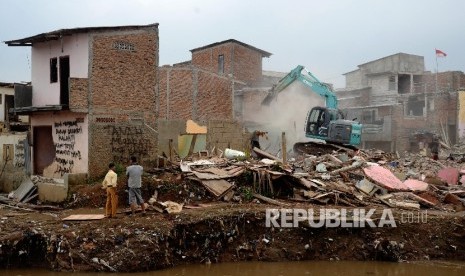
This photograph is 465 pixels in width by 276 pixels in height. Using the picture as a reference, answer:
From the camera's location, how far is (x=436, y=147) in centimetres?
3094

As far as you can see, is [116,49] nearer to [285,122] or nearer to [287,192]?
[287,192]

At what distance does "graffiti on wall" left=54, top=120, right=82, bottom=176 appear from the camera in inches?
644

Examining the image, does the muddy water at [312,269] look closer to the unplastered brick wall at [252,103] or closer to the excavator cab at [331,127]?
the excavator cab at [331,127]

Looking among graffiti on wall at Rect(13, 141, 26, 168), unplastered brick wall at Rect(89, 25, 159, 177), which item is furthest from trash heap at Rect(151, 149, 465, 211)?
graffiti on wall at Rect(13, 141, 26, 168)

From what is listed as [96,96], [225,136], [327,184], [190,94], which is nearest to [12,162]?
[96,96]

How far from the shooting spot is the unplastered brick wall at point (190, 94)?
27.0 metres

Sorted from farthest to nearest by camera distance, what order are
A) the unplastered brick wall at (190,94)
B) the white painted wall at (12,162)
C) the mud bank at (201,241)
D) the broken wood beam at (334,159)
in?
the unplastered brick wall at (190,94) < the broken wood beam at (334,159) < the white painted wall at (12,162) < the mud bank at (201,241)

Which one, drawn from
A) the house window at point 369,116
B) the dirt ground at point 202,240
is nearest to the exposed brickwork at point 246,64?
the house window at point 369,116

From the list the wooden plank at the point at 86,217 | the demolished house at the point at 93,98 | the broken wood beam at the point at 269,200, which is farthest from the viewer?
the demolished house at the point at 93,98

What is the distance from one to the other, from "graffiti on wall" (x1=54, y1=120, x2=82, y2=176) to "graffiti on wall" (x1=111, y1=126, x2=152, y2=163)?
4.03ft

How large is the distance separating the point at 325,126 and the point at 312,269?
13.0 m

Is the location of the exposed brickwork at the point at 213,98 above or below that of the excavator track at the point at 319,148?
above

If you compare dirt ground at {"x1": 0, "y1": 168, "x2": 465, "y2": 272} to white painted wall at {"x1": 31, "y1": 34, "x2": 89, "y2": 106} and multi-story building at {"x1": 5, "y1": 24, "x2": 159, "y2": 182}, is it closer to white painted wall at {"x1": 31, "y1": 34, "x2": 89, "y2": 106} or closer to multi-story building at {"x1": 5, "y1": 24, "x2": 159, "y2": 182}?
multi-story building at {"x1": 5, "y1": 24, "x2": 159, "y2": 182}

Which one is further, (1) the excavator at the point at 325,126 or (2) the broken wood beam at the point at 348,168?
(1) the excavator at the point at 325,126
